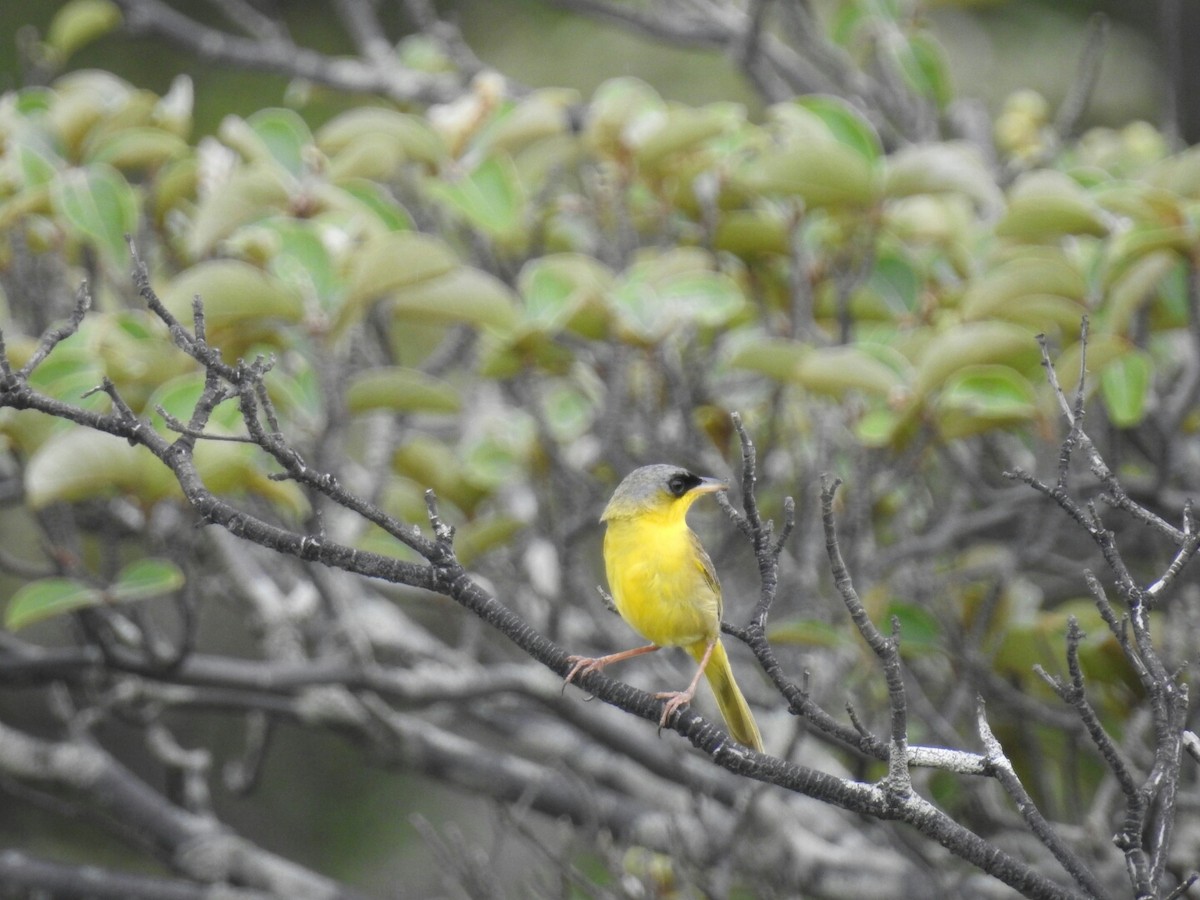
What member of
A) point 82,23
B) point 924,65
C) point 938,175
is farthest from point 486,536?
point 82,23

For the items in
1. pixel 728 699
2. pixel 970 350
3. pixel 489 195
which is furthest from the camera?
pixel 489 195

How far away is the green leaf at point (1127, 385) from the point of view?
2682 millimetres

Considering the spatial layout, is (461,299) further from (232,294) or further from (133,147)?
(133,147)

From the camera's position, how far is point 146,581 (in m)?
2.69

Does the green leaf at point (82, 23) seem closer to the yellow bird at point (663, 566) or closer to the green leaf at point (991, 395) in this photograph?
the yellow bird at point (663, 566)

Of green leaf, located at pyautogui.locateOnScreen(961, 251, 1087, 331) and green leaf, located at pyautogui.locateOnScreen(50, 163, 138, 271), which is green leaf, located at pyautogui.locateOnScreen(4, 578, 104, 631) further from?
green leaf, located at pyautogui.locateOnScreen(961, 251, 1087, 331)

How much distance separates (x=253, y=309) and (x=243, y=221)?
402 millimetres

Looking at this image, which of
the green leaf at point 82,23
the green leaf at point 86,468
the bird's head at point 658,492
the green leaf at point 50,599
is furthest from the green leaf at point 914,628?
the green leaf at point 82,23

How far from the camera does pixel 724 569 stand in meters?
3.50

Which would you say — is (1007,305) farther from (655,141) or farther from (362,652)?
(362,652)

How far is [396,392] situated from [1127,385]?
156 centimetres

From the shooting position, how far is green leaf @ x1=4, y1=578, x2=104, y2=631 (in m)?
2.63

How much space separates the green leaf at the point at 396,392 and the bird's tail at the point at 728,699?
0.81 m

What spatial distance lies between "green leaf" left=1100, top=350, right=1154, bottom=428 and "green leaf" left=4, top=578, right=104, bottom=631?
2144 mm
